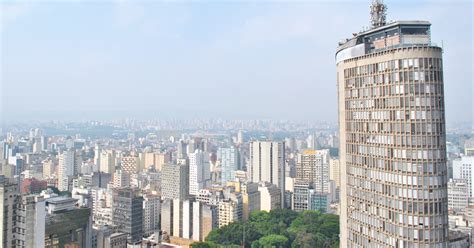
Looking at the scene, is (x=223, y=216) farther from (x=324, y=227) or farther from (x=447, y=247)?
(x=447, y=247)

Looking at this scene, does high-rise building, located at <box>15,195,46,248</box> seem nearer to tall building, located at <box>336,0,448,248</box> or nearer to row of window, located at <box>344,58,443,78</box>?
tall building, located at <box>336,0,448,248</box>

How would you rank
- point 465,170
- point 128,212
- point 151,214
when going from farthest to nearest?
1. point 465,170
2. point 151,214
3. point 128,212

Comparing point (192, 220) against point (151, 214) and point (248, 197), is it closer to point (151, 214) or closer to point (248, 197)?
point (151, 214)

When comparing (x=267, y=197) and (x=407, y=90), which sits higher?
(x=407, y=90)

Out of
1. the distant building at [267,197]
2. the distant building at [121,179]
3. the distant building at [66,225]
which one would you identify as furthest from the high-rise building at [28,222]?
the distant building at [121,179]

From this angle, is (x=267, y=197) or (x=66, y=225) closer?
(x=66, y=225)

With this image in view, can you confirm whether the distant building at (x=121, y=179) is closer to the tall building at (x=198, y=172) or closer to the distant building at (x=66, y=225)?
the tall building at (x=198, y=172)

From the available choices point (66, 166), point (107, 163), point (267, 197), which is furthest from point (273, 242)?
point (107, 163)
